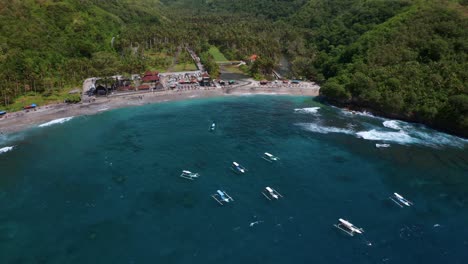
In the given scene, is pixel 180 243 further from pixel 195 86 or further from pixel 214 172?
pixel 195 86

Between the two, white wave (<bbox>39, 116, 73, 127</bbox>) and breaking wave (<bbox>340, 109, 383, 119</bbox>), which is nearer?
white wave (<bbox>39, 116, 73, 127</bbox>)

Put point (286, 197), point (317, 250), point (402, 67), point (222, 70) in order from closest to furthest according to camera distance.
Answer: point (317, 250)
point (286, 197)
point (402, 67)
point (222, 70)

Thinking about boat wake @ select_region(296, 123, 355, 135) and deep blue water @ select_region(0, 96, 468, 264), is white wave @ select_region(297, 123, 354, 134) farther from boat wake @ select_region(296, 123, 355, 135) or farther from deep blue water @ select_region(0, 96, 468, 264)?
deep blue water @ select_region(0, 96, 468, 264)

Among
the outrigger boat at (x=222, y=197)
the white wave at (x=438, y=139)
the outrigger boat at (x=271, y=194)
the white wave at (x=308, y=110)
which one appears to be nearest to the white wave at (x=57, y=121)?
the outrigger boat at (x=222, y=197)

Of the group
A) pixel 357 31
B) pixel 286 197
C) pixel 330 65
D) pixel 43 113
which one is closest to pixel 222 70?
pixel 330 65

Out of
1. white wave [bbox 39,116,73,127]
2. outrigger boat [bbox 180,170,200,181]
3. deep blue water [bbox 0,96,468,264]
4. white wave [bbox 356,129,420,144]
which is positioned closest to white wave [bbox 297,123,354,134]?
deep blue water [bbox 0,96,468,264]

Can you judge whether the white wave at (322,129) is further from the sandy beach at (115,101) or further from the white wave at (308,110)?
the sandy beach at (115,101)
